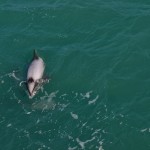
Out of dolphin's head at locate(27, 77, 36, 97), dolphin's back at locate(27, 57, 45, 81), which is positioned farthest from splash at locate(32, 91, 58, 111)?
dolphin's back at locate(27, 57, 45, 81)

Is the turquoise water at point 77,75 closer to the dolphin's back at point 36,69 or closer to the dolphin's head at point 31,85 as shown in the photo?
the dolphin's head at point 31,85

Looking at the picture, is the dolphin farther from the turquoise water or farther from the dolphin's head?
the turquoise water

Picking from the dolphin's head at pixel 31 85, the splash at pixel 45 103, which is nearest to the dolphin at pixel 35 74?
the dolphin's head at pixel 31 85

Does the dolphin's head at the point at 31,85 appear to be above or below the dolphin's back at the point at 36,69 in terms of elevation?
below

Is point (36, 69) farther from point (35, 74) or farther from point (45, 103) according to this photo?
point (45, 103)

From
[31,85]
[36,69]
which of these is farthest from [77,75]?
[31,85]

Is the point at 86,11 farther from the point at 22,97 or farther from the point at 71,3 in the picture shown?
the point at 22,97
